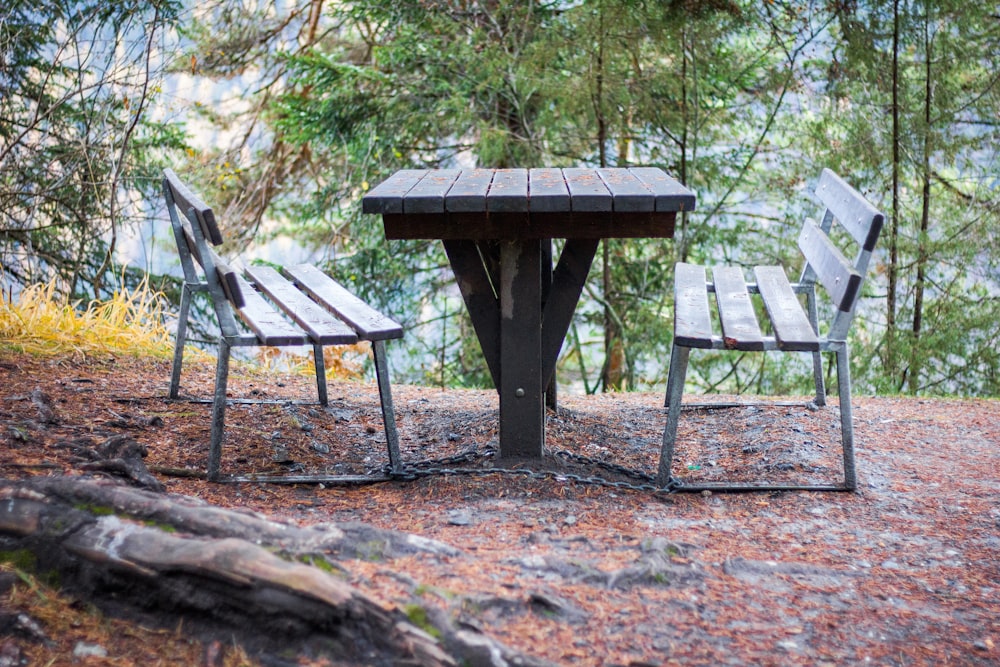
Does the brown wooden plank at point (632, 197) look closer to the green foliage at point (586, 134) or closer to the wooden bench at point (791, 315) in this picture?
the wooden bench at point (791, 315)

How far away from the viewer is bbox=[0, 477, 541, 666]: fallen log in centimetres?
176

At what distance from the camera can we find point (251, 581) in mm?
1828

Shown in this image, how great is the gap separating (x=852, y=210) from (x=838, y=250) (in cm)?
17

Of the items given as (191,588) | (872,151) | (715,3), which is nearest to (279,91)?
(715,3)

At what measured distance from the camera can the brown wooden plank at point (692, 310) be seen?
3.05 metres

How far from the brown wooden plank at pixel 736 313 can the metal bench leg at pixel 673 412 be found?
0.18 meters

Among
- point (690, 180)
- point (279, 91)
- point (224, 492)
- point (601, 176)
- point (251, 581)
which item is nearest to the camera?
point (251, 581)

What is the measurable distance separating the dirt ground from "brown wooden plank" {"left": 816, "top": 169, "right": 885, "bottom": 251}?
0.91 m

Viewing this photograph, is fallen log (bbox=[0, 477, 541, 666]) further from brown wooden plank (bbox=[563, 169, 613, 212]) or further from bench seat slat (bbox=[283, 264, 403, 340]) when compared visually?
brown wooden plank (bbox=[563, 169, 613, 212])

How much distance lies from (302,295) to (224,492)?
40.2 inches

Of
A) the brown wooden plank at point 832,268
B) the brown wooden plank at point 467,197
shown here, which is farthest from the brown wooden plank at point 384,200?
the brown wooden plank at point 832,268

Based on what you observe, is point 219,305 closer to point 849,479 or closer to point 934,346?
point 849,479

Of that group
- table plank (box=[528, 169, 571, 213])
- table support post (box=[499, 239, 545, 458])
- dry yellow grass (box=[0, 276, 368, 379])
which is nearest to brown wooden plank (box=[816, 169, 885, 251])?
table plank (box=[528, 169, 571, 213])

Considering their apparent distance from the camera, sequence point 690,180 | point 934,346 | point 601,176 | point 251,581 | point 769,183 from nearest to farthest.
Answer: point 251,581
point 601,176
point 934,346
point 690,180
point 769,183
